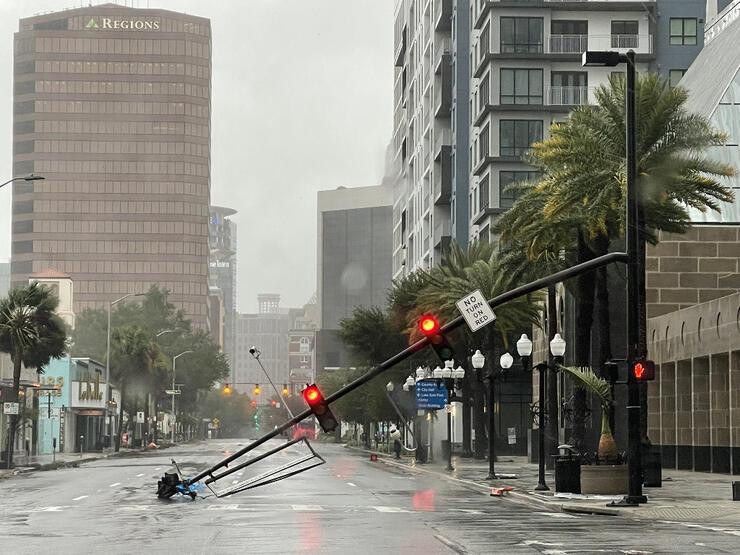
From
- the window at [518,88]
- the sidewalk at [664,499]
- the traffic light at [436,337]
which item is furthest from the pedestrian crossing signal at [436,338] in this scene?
the window at [518,88]

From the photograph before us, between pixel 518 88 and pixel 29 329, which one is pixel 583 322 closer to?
pixel 29 329

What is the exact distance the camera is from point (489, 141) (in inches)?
3922

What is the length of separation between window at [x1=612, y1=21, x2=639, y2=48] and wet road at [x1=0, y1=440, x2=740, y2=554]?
213ft

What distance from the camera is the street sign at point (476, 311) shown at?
26.0m

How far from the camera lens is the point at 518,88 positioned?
327 feet

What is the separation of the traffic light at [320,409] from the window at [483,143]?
243ft

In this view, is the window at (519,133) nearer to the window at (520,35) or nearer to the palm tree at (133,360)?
the window at (520,35)

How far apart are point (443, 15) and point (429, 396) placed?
56568 mm

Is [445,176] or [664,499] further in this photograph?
[445,176]

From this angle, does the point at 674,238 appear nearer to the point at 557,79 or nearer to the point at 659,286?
the point at 659,286

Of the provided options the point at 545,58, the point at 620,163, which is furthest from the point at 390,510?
the point at 545,58

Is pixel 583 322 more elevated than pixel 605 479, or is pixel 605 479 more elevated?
pixel 583 322

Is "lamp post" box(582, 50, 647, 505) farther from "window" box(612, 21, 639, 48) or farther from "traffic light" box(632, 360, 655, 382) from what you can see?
"window" box(612, 21, 639, 48)

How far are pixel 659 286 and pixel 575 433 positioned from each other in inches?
645
